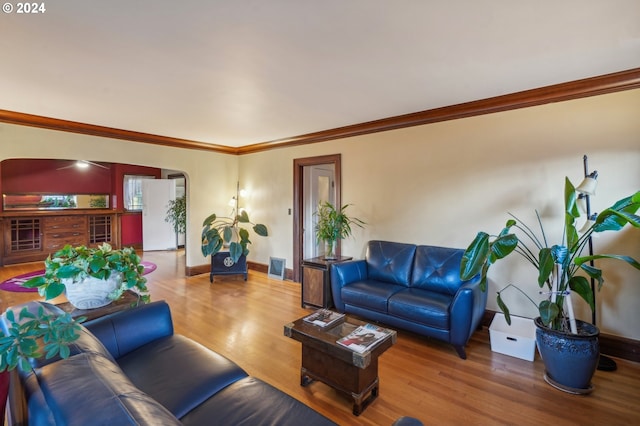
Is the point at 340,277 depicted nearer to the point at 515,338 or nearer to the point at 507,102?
the point at 515,338

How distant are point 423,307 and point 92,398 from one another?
258cm

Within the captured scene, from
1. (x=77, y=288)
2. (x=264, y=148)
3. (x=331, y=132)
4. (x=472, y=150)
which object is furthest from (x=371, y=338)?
(x=264, y=148)

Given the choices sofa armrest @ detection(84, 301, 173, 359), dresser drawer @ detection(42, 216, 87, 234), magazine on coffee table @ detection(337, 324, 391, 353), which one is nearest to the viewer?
sofa armrest @ detection(84, 301, 173, 359)

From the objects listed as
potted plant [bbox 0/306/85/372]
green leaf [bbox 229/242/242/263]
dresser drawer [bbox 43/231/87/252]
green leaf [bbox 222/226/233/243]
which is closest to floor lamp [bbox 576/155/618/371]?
potted plant [bbox 0/306/85/372]

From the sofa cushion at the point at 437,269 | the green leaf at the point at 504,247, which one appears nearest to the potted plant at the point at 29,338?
the green leaf at the point at 504,247

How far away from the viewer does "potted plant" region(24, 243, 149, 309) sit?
1.59 metres

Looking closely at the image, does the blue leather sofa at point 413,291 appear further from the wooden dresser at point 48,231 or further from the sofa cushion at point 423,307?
the wooden dresser at point 48,231

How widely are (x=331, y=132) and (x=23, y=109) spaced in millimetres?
3782

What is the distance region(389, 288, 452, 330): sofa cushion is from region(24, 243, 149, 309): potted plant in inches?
86.8

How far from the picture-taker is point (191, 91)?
2943 mm

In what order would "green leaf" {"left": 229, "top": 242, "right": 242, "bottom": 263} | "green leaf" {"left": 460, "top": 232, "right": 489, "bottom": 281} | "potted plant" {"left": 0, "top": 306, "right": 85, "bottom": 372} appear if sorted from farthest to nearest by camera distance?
"green leaf" {"left": 229, "top": 242, "right": 242, "bottom": 263} → "green leaf" {"left": 460, "top": 232, "right": 489, "bottom": 281} → "potted plant" {"left": 0, "top": 306, "right": 85, "bottom": 372}

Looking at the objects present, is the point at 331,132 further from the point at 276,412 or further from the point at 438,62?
the point at 276,412

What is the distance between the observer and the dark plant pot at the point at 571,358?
2.17m

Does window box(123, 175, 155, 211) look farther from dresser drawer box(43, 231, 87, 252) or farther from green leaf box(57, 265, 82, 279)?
green leaf box(57, 265, 82, 279)
